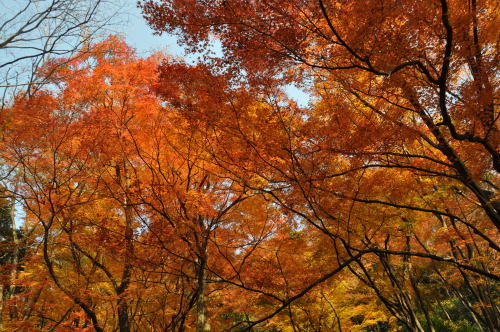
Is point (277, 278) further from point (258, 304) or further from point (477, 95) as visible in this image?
point (477, 95)

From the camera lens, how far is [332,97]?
755 centimetres

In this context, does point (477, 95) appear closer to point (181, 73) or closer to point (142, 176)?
point (181, 73)

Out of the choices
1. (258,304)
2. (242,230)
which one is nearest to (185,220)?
(242,230)

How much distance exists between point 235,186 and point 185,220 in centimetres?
188

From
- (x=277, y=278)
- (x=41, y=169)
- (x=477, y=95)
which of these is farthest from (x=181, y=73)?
(x=277, y=278)

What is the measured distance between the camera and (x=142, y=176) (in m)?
9.39

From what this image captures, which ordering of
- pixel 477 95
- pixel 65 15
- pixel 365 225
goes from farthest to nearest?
pixel 365 225
pixel 477 95
pixel 65 15

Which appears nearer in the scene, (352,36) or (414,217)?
(352,36)

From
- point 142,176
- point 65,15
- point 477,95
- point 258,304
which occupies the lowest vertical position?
point 258,304

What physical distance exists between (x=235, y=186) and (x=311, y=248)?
4114 mm

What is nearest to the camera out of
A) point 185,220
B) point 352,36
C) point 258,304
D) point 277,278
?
point 352,36

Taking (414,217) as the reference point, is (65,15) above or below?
above

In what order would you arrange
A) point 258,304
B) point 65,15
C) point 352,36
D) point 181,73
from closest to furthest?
point 65,15 → point 352,36 → point 181,73 → point 258,304

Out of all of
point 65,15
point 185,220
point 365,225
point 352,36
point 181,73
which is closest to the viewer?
point 65,15
